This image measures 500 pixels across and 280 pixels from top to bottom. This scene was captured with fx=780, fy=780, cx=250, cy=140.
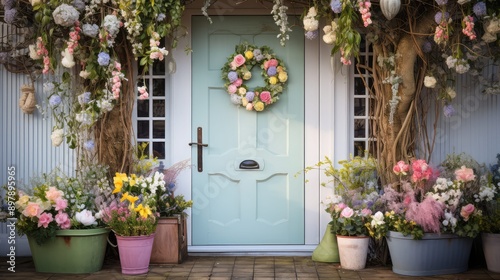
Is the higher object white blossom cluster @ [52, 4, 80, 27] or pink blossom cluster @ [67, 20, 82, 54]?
white blossom cluster @ [52, 4, 80, 27]

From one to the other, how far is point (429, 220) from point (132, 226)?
7.72ft

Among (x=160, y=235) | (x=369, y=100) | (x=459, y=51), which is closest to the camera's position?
(x=459, y=51)

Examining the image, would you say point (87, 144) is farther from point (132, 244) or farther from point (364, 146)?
point (364, 146)

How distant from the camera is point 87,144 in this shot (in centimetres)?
659

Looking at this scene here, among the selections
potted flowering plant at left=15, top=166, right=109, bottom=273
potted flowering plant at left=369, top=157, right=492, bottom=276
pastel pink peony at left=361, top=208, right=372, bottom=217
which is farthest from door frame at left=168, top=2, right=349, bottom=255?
potted flowering plant at left=15, top=166, right=109, bottom=273

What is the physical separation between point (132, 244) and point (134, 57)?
1669 millimetres

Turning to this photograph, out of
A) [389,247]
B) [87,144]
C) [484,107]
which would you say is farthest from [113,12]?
[484,107]

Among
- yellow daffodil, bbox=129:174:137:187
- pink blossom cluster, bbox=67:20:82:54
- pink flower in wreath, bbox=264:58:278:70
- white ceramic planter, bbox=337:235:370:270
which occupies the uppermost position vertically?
pink blossom cluster, bbox=67:20:82:54

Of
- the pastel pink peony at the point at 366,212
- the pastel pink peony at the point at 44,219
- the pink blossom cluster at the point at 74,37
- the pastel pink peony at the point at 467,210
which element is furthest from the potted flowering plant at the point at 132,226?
the pastel pink peony at the point at 467,210

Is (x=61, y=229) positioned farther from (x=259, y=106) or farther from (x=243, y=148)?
(x=259, y=106)

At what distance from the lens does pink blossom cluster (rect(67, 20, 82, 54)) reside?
6199mm

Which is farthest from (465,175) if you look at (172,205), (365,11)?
(172,205)

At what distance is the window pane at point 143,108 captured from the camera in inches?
281

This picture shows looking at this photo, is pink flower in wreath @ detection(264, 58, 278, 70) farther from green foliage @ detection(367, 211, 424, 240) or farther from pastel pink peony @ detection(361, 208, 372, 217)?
green foliage @ detection(367, 211, 424, 240)
